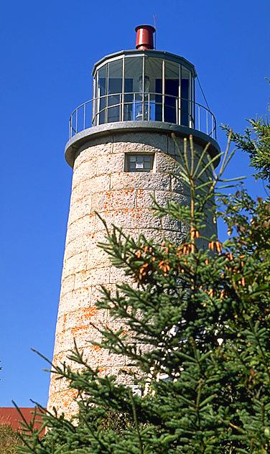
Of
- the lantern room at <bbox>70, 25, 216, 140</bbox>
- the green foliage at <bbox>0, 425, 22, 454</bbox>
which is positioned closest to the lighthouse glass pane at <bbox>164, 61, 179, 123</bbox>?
the lantern room at <bbox>70, 25, 216, 140</bbox>

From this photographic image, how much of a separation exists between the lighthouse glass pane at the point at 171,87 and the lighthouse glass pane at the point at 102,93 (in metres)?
1.35

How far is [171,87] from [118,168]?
285 cm

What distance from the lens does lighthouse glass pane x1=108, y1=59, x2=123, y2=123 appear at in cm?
1512

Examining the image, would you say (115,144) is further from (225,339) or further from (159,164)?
(225,339)

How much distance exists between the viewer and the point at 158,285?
523 cm

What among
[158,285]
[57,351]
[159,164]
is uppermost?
[159,164]

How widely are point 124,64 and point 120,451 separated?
11.9 meters

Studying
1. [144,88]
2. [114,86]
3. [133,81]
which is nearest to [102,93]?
[114,86]

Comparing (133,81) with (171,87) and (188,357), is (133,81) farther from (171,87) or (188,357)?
(188,357)

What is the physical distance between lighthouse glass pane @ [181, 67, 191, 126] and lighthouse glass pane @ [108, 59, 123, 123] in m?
1.36

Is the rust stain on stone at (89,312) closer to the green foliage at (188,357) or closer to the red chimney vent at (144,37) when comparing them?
the red chimney vent at (144,37)

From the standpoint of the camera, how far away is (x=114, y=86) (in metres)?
15.6

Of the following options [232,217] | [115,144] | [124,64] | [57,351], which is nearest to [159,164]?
[115,144]

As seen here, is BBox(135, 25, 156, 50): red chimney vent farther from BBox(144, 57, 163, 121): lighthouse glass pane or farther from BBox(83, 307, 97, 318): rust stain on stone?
BBox(83, 307, 97, 318): rust stain on stone
